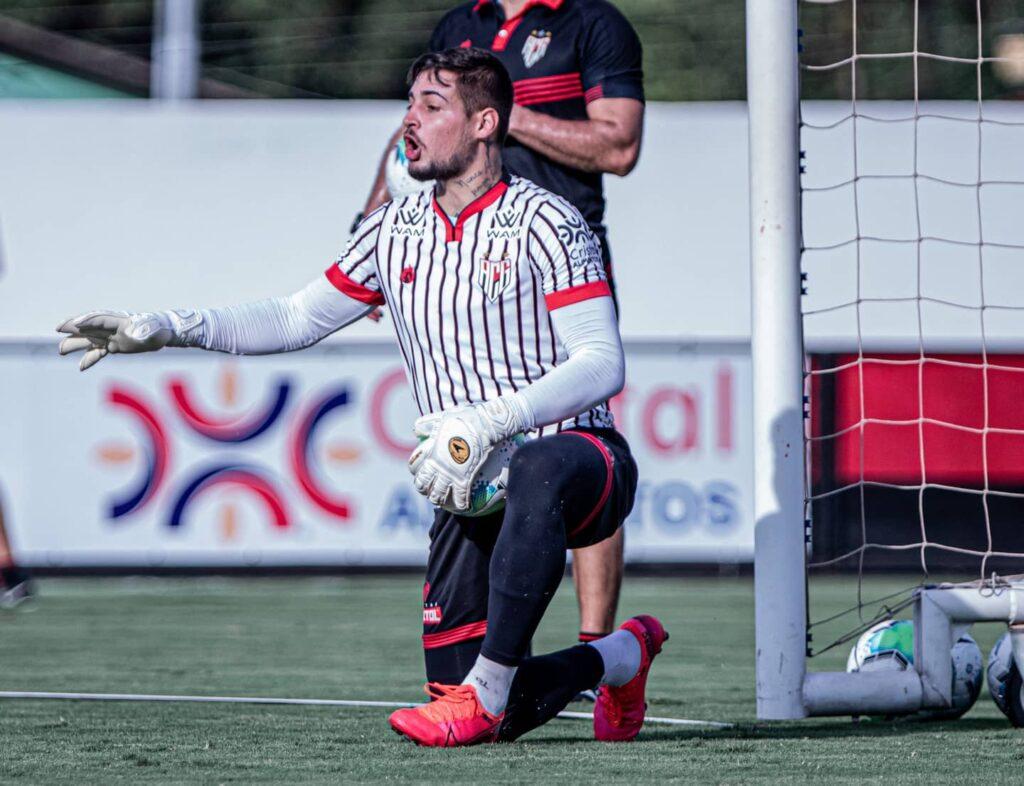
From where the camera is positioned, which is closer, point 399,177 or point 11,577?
point 399,177

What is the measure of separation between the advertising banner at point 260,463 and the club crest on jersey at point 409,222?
6129 millimetres

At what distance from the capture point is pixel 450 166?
11.3 feet

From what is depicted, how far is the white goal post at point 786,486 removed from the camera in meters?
A: 3.78

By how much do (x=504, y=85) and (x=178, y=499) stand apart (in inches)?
256

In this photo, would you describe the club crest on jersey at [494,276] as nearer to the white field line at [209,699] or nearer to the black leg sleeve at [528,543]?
the black leg sleeve at [528,543]

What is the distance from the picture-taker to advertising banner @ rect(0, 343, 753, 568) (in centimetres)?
966

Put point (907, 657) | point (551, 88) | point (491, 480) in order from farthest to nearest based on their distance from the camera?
point (551, 88) → point (907, 657) → point (491, 480)

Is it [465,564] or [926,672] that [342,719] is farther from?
[926,672]

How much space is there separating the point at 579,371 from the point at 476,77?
0.68 metres

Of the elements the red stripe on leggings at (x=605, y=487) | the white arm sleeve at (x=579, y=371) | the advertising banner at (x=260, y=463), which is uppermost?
the white arm sleeve at (x=579, y=371)

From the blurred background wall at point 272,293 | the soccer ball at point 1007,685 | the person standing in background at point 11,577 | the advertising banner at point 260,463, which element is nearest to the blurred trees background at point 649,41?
the blurred background wall at point 272,293

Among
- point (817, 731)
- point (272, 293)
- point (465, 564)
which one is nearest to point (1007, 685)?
point (817, 731)

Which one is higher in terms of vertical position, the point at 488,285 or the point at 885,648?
the point at 488,285

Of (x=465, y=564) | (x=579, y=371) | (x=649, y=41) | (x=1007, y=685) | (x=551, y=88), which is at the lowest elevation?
(x=1007, y=685)
